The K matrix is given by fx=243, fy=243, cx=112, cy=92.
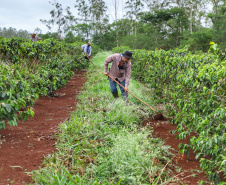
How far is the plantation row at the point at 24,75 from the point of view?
3764 mm

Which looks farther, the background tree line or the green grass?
the background tree line

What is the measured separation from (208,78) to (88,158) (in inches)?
76.3

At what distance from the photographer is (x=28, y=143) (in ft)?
13.6

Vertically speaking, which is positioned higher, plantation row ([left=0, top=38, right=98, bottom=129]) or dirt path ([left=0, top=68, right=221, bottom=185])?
plantation row ([left=0, top=38, right=98, bottom=129])

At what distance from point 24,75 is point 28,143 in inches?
61.8

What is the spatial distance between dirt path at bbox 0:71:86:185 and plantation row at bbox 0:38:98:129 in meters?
0.33

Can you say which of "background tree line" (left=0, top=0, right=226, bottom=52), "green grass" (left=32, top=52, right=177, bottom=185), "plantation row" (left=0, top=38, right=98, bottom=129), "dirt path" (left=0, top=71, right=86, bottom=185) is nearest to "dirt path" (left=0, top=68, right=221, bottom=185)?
"dirt path" (left=0, top=71, right=86, bottom=185)

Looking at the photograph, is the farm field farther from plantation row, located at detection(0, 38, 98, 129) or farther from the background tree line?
the background tree line

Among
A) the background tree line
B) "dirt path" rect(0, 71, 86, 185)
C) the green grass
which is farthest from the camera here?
the background tree line

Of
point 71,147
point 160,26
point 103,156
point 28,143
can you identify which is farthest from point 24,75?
point 160,26

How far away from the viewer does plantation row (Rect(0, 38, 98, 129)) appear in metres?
3.76

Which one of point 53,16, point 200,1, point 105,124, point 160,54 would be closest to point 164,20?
point 200,1

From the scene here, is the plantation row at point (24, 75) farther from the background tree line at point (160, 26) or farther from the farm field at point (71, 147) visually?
the background tree line at point (160, 26)

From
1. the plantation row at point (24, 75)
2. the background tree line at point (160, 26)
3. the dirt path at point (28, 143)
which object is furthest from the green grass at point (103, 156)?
the background tree line at point (160, 26)
